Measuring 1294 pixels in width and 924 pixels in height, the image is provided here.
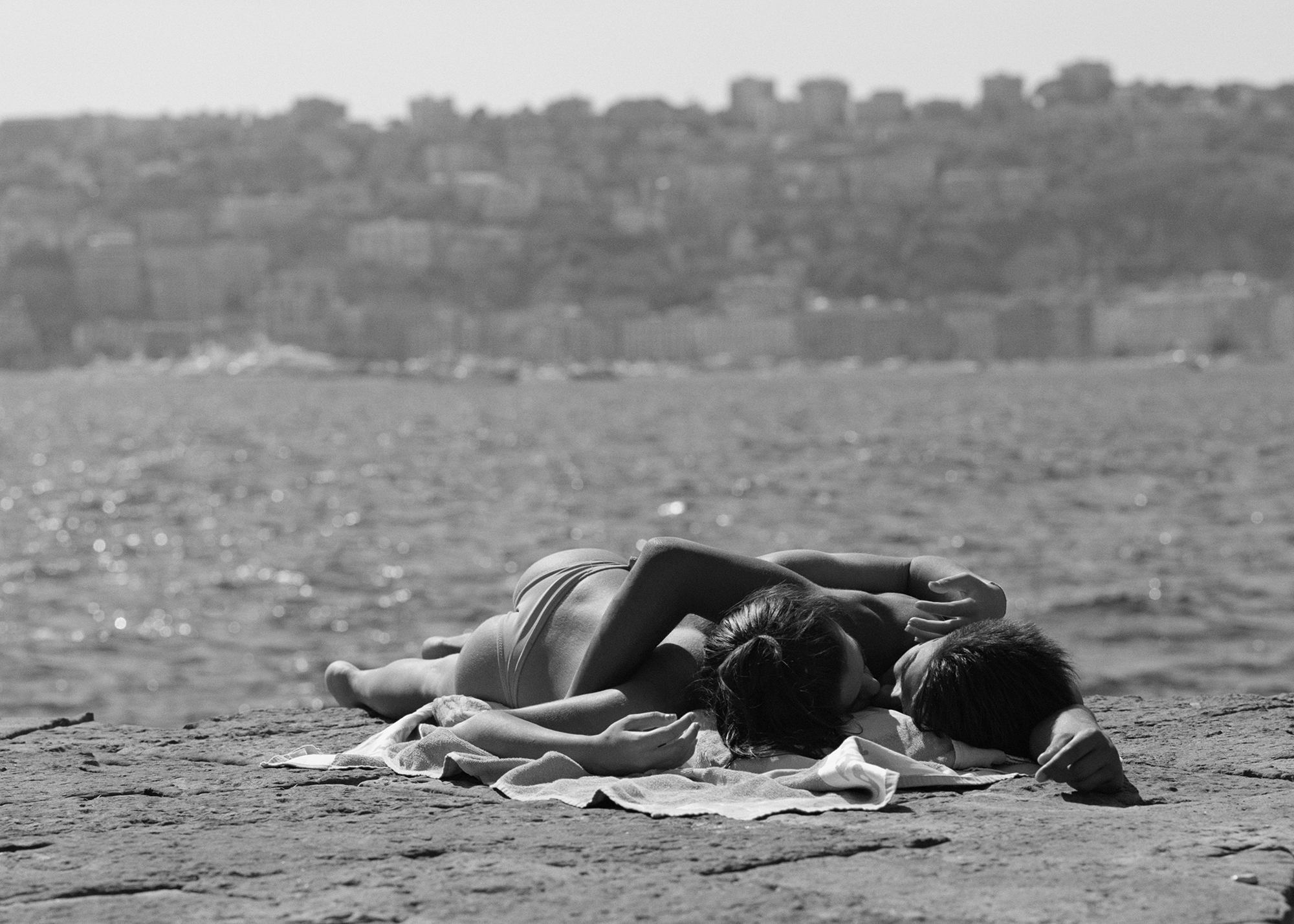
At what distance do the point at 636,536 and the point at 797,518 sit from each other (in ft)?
6.64

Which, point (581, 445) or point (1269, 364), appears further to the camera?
point (1269, 364)

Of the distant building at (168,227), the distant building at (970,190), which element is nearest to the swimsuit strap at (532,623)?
the distant building at (168,227)

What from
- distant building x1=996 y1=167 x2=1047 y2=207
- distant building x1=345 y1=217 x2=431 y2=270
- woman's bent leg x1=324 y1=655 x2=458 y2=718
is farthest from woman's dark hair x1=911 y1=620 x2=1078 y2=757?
distant building x1=996 y1=167 x2=1047 y2=207

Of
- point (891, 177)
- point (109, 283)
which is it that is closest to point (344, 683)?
point (109, 283)

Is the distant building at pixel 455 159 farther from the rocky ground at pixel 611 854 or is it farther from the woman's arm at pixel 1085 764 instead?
the woman's arm at pixel 1085 764

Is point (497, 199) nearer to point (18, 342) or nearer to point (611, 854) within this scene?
point (18, 342)

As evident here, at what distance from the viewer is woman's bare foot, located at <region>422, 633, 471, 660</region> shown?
12.0ft

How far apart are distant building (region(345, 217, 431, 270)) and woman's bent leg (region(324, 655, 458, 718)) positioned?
9680cm

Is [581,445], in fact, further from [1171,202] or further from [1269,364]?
[1171,202]

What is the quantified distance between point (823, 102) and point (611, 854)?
134 m

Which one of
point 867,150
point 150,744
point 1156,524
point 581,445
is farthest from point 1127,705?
point 867,150

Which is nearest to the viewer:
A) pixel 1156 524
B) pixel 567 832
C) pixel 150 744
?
pixel 567 832

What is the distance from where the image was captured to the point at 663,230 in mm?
105750

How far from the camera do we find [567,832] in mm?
2410
